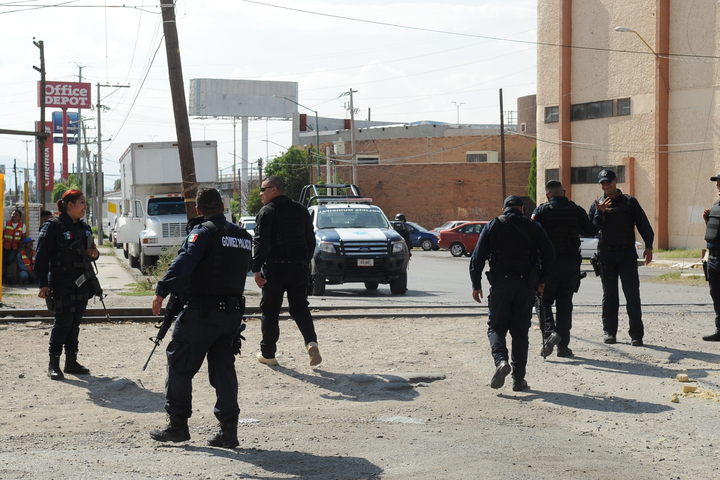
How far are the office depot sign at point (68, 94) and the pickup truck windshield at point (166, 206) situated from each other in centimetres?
8501

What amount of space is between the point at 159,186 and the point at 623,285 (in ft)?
65.4

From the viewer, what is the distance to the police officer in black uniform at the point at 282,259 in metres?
8.39

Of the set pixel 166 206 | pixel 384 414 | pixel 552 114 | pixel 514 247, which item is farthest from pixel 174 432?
pixel 552 114

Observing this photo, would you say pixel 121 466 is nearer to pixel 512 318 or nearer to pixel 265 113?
pixel 512 318

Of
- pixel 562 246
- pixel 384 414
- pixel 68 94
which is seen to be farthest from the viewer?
pixel 68 94

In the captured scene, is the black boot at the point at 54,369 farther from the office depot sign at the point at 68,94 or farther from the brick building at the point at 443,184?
the office depot sign at the point at 68,94

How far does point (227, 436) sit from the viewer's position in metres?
5.66

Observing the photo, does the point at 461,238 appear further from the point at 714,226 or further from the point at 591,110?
the point at 714,226

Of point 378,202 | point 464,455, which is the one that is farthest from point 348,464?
point 378,202

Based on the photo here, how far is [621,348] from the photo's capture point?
9641 millimetres

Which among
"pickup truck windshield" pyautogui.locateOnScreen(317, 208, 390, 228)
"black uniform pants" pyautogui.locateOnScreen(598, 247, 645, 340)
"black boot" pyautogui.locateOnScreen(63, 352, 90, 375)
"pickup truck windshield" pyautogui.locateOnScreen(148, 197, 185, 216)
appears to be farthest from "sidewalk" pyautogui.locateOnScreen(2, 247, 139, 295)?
"black uniform pants" pyautogui.locateOnScreen(598, 247, 645, 340)

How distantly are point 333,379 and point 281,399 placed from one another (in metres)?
0.90

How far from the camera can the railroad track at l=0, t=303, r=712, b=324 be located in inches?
489

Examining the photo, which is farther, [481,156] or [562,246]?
[481,156]
